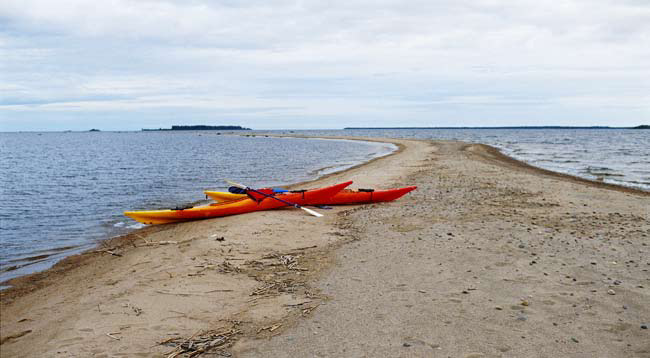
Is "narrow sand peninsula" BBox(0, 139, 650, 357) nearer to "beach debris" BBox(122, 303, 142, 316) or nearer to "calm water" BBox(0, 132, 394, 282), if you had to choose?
"beach debris" BBox(122, 303, 142, 316)

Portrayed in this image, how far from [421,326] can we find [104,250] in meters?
7.40

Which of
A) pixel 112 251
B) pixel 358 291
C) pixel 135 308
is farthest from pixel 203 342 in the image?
pixel 112 251

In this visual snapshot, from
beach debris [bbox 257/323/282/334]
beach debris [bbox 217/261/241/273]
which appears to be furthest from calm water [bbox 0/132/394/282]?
beach debris [bbox 257/323/282/334]

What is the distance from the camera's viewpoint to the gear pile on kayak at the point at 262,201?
1167cm

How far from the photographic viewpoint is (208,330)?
462cm

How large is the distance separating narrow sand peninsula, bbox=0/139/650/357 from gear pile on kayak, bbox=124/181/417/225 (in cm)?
149

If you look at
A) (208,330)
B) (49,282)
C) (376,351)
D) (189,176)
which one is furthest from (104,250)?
(189,176)

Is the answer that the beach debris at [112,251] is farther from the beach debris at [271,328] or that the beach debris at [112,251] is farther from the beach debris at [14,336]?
the beach debris at [271,328]

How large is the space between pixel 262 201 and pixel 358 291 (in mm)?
6573

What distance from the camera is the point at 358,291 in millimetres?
5664

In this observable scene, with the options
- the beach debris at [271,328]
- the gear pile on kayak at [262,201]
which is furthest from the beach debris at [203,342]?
the gear pile on kayak at [262,201]

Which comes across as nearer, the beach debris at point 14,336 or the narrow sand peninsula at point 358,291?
the narrow sand peninsula at point 358,291

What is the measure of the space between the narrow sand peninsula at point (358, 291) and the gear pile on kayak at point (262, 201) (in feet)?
4.90

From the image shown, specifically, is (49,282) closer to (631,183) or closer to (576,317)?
(576,317)
